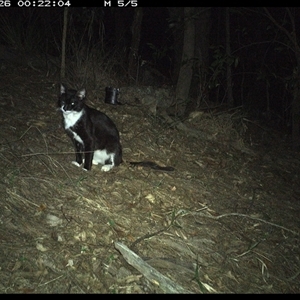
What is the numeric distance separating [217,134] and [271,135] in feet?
7.44

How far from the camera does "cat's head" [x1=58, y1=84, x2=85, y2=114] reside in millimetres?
4633

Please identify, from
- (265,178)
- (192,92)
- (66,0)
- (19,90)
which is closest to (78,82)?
(19,90)

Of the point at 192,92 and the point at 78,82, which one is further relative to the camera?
the point at 192,92

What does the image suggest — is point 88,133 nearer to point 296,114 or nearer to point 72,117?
point 72,117

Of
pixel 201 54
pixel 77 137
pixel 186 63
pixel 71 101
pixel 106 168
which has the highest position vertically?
pixel 201 54

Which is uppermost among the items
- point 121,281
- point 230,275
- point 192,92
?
point 192,92

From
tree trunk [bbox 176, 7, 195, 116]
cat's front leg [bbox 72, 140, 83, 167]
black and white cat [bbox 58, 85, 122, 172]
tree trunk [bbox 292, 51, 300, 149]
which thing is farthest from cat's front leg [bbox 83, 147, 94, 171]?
tree trunk [bbox 292, 51, 300, 149]

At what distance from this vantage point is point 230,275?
10.8 ft

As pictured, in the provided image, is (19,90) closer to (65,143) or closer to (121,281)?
(65,143)

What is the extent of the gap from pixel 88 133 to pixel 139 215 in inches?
62.3

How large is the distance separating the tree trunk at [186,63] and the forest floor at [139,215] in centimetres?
105

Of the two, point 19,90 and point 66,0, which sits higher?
point 66,0

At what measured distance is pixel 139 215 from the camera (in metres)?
3.91

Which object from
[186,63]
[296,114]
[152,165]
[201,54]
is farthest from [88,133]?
[296,114]
